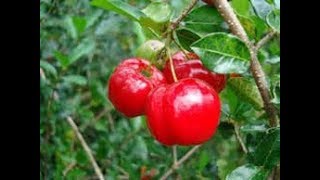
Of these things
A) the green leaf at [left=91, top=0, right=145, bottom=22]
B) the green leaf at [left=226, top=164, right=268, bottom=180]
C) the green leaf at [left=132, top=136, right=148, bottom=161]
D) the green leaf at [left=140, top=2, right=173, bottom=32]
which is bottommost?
the green leaf at [left=132, top=136, right=148, bottom=161]

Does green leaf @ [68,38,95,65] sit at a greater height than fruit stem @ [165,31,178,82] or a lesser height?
lesser

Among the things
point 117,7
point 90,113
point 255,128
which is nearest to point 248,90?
point 255,128

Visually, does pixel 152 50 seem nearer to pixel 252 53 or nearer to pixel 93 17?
pixel 252 53

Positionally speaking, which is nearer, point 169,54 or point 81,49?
→ point 169,54

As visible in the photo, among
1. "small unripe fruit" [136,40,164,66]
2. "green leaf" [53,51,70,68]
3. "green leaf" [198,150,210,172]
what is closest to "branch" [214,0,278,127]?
"small unripe fruit" [136,40,164,66]

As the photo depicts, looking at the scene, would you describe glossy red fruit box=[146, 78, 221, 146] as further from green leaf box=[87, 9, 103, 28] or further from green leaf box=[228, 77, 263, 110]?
green leaf box=[87, 9, 103, 28]
